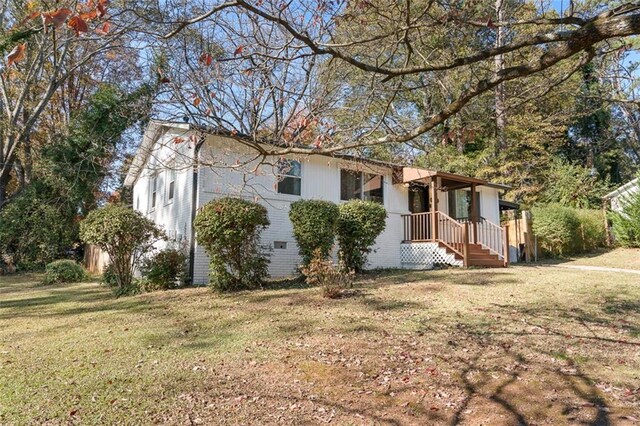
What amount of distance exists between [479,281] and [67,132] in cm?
1945

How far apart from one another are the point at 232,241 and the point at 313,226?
212 cm

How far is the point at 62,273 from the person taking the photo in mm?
14672

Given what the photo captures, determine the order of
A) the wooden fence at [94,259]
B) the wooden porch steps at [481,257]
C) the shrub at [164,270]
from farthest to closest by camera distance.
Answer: the wooden fence at [94,259] < the wooden porch steps at [481,257] < the shrub at [164,270]

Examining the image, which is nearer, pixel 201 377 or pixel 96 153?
pixel 201 377

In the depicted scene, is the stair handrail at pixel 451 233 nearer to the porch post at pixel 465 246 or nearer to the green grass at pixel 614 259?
the porch post at pixel 465 246

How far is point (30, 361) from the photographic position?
17.8 feet

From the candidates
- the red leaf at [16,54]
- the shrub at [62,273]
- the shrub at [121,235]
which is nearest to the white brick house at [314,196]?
the shrub at [121,235]

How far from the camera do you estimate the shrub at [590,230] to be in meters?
19.5

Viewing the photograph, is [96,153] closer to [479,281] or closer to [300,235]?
[300,235]

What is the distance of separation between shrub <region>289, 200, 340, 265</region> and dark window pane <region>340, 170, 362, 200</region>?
3.66 m

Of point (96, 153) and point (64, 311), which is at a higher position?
point (96, 153)

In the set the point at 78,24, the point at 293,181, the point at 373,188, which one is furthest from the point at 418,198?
the point at 78,24

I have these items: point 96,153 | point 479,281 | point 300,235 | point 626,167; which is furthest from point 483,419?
point 626,167

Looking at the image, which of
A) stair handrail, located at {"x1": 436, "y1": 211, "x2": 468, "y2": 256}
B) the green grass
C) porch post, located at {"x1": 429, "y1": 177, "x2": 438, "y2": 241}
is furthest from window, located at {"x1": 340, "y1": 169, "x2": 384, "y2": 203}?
the green grass
